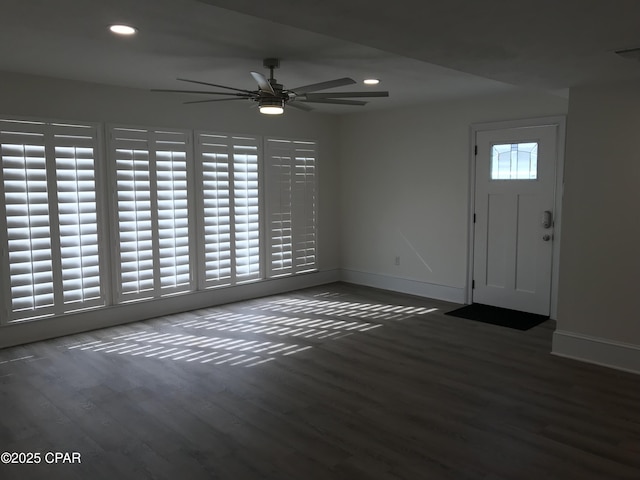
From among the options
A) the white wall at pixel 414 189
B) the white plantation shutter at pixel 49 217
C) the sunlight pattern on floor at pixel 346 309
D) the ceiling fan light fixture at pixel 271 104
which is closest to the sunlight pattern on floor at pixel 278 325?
the sunlight pattern on floor at pixel 346 309

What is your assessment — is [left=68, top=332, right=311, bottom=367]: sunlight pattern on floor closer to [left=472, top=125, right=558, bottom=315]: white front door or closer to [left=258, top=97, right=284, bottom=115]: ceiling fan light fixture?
[left=258, top=97, right=284, bottom=115]: ceiling fan light fixture

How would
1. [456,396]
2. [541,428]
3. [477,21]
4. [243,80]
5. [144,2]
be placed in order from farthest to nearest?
[243,80]
[456,396]
[541,428]
[144,2]
[477,21]

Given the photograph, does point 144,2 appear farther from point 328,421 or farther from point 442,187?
point 442,187

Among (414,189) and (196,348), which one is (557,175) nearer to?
(414,189)

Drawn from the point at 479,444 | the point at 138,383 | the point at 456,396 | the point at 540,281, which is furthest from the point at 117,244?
the point at 540,281

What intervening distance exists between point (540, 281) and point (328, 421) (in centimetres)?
326

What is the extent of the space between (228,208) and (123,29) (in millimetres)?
2996

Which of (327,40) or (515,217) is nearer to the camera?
Answer: (327,40)

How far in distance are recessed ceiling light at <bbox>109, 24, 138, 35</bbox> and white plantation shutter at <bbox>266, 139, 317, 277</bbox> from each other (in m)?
3.17

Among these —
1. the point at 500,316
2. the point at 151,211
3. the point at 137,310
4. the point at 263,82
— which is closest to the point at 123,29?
the point at 263,82

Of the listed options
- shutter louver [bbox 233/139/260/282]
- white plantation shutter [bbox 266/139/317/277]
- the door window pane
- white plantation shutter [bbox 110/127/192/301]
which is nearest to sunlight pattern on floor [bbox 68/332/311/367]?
white plantation shutter [bbox 110/127/192/301]

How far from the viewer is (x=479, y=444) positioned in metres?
2.91

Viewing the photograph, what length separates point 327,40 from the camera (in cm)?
346

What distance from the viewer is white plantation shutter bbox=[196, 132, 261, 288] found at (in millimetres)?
5844
